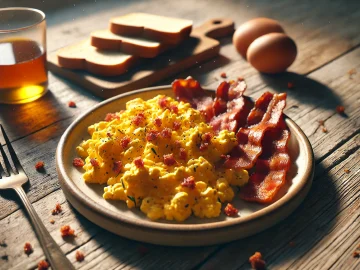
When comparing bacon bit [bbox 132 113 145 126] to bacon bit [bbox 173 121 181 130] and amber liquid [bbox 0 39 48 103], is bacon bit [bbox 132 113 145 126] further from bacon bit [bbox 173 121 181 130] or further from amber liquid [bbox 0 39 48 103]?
amber liquid [bbox 0 39 48 103]

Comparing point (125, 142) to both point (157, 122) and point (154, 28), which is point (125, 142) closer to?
point (157, 122)

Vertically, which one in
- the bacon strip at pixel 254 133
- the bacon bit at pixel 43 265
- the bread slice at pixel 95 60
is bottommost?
the bread slice at pixel 95 60

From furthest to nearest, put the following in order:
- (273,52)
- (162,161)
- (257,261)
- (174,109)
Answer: (273,52) → (174,109) → (162,161) → (257,261)

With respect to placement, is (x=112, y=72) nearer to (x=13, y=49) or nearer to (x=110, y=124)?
(x=13, y=49)

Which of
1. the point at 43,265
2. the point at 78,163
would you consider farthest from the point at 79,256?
the point at 78,163

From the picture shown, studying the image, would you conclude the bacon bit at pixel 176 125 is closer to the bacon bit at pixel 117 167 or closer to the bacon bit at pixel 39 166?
the bacon bit at pixel 117 167

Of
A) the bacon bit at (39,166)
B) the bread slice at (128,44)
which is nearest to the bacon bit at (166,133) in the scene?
the bacon bit at (39,166)

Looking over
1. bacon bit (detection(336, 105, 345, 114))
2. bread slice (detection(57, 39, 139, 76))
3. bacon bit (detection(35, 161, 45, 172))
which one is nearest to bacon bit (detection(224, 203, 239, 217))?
bacon bit (detection(35, 161, 45, 172))
